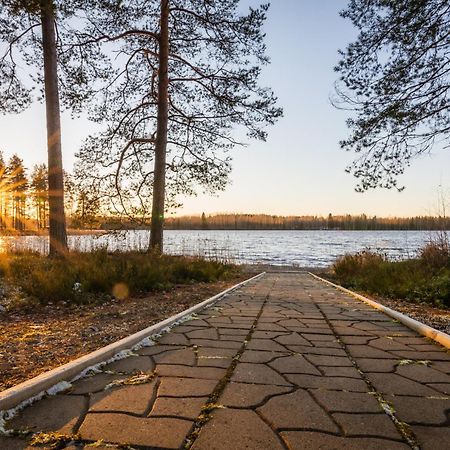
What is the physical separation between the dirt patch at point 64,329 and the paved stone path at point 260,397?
2.13 feet

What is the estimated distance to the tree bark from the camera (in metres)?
9.78

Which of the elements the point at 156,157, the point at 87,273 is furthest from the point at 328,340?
the point at 156,157

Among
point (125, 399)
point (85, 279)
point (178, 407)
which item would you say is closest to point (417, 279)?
point (85, 279)

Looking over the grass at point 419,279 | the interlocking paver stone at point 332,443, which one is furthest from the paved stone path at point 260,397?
the grass at point 419,279

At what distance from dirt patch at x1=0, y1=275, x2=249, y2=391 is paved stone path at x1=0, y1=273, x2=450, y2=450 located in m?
0.65

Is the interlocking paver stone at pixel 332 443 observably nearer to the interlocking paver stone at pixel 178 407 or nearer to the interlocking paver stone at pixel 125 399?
the interlocking paver stone at pixel 178 407

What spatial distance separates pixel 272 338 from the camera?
3.88m

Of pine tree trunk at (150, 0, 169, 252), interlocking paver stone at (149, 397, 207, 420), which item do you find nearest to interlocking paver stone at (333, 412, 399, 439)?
interlocking paver stone at (149, 397, 207, 420)

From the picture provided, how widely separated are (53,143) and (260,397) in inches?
376

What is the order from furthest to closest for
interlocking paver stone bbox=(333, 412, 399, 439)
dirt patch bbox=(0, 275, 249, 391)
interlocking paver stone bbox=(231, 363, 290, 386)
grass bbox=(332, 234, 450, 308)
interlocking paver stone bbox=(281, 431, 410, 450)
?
grass bbox=(332, 234, 450, 308) < dirt patch bbox=(0, 275, 249, 391) < interlocking paver stone bbox=(231, 363, 290, 386) < interlocking paver stone bbox=(333, 412, 399, 439) < interlocking paver stone bbox=(281, 431, 410, 450)

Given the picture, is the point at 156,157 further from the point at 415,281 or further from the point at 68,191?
the point at 415,281

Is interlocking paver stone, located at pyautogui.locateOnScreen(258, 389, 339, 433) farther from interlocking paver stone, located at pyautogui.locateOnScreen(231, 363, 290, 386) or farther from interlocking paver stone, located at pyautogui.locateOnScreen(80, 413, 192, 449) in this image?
interlocking paver stone, located at pyautogui.locateOnScreen(80, 413, 192, 449)

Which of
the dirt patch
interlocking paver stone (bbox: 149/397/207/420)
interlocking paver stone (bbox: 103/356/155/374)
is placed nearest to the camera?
interlocking paver stone (bbox: 149/397/207/420)

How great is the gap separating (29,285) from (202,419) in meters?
5.39
